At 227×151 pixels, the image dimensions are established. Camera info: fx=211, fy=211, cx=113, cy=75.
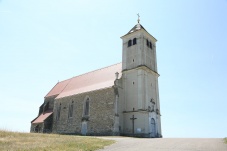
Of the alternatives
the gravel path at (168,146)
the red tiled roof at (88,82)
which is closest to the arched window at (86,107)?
the red tiled roof at (88,82)

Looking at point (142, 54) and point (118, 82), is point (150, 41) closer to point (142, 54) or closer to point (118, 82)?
point (142, 54)

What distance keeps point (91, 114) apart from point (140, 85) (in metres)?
8.09

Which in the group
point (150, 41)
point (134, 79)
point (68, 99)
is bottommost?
point (68, 99)

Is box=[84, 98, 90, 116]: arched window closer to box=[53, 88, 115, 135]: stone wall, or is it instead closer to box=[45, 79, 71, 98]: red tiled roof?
box=[53, 88, 115, 135]: stone wall

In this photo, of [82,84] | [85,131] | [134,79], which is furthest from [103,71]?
[85,131]

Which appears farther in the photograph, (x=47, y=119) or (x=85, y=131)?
(x=47, y=119)

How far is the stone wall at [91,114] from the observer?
27.7m

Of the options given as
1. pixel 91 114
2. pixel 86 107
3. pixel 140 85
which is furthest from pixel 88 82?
pixel 140 85

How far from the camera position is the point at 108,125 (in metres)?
27.1

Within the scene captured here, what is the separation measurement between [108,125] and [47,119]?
14362 mm

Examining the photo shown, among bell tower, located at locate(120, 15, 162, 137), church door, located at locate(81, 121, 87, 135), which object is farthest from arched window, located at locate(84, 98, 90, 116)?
bell tower, located at locate(120, 15, 162, 137)

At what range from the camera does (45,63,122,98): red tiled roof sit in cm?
3168

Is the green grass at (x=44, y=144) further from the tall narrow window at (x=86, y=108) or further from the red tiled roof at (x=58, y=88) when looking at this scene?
the red tiled roof at (x=58, y=88)

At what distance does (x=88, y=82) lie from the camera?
35469 mm
